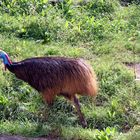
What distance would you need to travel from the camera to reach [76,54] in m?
7.64

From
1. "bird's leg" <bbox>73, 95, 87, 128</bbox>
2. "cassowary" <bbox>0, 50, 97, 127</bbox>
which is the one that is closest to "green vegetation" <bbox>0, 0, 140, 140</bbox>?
"bird's leg" <bbox>73, 95, 87, 128</bbox>

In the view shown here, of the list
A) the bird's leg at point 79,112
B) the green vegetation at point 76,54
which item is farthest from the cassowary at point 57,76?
the green vegetation at point 76,54

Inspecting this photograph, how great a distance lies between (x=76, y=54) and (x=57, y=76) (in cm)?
209

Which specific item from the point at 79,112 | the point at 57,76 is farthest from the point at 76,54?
the point at 57,76

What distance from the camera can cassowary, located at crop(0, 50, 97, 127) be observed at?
5586 mm

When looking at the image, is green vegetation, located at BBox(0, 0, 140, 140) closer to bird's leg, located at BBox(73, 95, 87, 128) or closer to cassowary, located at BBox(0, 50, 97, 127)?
bird's leg, located at BBox(73, 95, 87, 128)

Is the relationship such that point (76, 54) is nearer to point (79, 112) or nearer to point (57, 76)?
point (79, 112)

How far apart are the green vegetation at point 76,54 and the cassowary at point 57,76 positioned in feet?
1.37

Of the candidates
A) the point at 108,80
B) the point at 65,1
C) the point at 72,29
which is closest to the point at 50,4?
the point at 65,1

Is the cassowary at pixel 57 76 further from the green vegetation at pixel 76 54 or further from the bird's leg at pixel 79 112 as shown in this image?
the green vegetation at pixel 76 54

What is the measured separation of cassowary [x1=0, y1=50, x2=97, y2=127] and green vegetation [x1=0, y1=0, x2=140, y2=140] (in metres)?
0.42

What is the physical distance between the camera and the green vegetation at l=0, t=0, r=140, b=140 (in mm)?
5742

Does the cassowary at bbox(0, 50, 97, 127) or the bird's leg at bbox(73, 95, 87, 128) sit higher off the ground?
the cassowary at bbox(0, 50, 97, 127)

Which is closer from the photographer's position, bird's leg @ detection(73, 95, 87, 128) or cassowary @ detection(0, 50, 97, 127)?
cassowary @ detection(0, 50, 97, 127)
